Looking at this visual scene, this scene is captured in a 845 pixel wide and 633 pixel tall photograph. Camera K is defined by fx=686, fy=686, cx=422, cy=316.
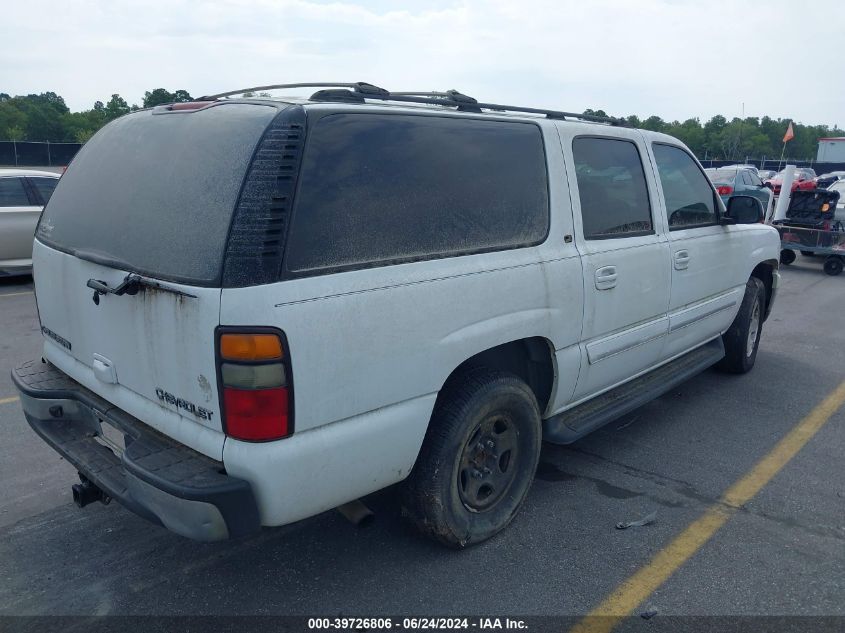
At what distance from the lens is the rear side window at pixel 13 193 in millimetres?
9492

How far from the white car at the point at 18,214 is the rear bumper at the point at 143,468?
284 inches

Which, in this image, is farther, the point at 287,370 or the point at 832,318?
the point at 832,318

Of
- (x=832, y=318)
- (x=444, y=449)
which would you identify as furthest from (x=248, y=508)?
(x=832, y=318)

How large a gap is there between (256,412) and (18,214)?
8.79 meters

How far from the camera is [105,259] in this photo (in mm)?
2750

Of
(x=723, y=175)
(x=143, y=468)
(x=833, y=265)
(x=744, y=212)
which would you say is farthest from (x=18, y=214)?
(x=723, y=175)

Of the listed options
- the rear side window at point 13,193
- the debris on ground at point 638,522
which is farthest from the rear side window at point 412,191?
the rear side window at point 13,193

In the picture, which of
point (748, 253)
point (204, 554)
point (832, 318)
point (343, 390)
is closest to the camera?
point (343, 390)

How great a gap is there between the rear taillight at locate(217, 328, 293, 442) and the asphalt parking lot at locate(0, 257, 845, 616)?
3.12ft

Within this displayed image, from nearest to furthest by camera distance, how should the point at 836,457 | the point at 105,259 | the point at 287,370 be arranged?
the point at 287,370
the point at 105,259
the point at 836,457

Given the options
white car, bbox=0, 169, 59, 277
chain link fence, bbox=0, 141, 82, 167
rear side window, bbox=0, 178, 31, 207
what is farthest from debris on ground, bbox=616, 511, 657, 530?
chain link fence, bbox=0, 141, 82, 167

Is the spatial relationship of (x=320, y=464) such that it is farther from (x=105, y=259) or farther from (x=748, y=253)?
(x=748, y=253)

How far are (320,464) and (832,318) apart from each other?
8.13 meters

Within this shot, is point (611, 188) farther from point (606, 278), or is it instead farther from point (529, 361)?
point (529, 361)
